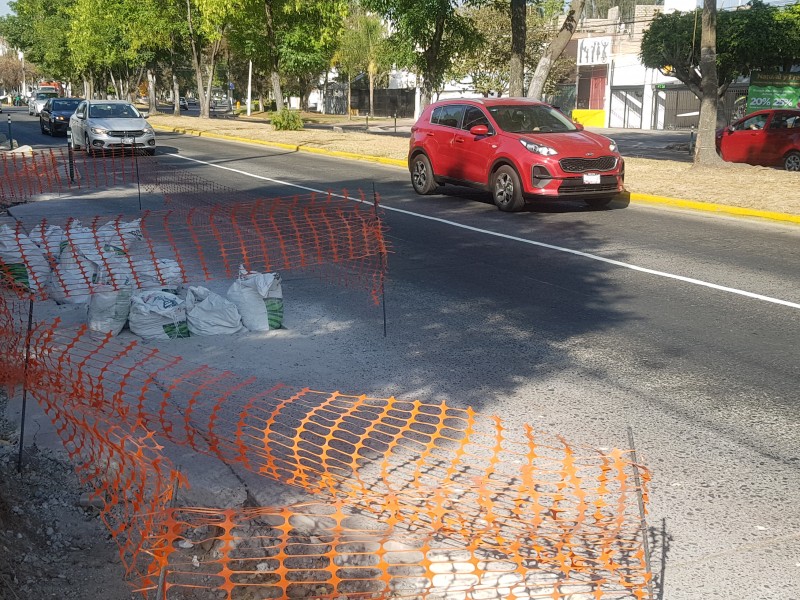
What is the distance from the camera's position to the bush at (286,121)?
36.8 metres

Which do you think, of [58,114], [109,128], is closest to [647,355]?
[109,128]

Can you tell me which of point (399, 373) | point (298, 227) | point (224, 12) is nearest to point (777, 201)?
point (298, 227)

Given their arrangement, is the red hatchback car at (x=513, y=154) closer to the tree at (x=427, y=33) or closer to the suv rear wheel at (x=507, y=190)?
the suv rear wheel at (x=507, y=190)

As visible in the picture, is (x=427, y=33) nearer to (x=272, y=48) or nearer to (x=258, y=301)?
(x=272, y=48)

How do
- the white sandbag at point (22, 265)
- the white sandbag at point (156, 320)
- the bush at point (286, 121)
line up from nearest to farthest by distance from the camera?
the white sandbag at point (156, 320), the white sandbag at point (22, 265), the bush at point (286, 121)

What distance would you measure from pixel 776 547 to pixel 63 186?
1690 centimetres

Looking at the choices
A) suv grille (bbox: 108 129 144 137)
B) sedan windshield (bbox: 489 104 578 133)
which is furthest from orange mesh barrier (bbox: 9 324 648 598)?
suv grille (bbox: 108 129 144 137)

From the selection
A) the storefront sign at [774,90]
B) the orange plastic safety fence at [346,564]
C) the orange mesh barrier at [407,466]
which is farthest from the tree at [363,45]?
the orange plastic safety fence at [346,564]

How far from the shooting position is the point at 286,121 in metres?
37.0

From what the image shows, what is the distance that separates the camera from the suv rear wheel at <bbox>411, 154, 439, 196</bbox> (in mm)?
16141

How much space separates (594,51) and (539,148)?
44.3 metres

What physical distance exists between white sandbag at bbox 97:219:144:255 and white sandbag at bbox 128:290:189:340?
168 centimetres

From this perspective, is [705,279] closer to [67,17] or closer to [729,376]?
[729,376]

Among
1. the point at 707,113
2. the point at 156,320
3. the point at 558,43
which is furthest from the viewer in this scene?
the point at 558,43
